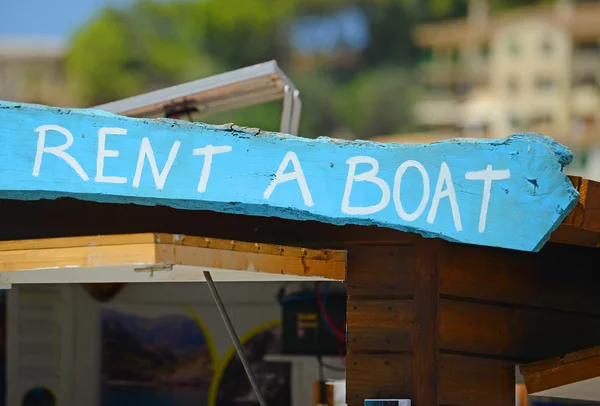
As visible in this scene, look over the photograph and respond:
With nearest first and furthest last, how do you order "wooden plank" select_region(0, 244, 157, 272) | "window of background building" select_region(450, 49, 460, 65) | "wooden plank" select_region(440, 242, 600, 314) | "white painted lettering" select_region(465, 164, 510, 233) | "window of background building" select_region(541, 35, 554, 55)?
"wooden plank" select_region(0, 244, 157, 272) < "white painted lettering" select_region(465, 164, 510, 233) < "wooden plank" select_region(440, 242, 600, 314) < "window of background building" select_region(541, 35, 554, 55) < "window of background building" select_region(450, 49, 460, 65)

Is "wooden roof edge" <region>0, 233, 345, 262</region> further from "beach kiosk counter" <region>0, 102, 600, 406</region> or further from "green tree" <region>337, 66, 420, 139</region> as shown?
"green tree" <region>337, 66, 420, 139</region>

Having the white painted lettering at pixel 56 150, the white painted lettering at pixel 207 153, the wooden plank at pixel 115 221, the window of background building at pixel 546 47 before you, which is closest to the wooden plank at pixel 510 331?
the wooden plank at pixel 115 221

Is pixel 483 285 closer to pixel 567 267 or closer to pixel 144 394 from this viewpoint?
pixel 567 267

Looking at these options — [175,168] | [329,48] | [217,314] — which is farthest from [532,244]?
[329,48]

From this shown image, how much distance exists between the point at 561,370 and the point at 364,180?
138cm

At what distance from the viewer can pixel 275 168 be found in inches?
179

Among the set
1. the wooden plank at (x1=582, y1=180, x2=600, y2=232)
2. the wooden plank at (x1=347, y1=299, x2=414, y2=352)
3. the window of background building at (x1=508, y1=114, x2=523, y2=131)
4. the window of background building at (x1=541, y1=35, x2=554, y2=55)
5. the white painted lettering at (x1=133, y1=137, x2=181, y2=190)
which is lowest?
the wooden plank at (x1=347, y1=299, x2=414, y2=352)

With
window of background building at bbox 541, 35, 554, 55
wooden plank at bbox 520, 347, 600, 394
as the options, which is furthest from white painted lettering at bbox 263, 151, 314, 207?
window of background building at bbox 541, 35, 554, 55

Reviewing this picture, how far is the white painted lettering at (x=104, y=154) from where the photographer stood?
4500mm

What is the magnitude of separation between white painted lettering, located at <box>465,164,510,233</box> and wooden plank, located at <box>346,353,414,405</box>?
78 centimetres

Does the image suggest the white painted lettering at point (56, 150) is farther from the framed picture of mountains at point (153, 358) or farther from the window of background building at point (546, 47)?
the window of background building at point (546, 47)

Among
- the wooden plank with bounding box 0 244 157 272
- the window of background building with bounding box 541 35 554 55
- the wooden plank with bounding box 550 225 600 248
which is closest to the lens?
the wooden plank with bounding box 0 244 157 272

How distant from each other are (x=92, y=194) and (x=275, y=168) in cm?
69

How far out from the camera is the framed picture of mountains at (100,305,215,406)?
7.91 metres
